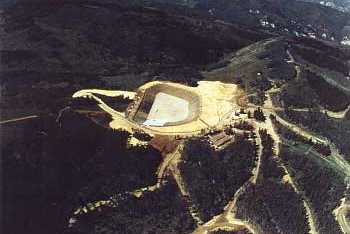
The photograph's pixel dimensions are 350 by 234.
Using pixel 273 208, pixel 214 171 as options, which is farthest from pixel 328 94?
pixel 273 208

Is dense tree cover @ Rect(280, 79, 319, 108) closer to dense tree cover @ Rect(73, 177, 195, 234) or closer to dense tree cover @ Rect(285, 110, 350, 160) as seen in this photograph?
dense tree cover @ Rect(285, 110, 350, 160)

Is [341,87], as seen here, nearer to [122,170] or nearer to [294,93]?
[294,93]

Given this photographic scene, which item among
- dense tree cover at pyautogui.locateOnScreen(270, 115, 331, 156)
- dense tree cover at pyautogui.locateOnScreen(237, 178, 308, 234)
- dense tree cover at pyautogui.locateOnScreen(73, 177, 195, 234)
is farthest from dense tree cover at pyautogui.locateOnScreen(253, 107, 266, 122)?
dense tree cover at pyautogui.locateOnScreen(73, 177, 195, 234)

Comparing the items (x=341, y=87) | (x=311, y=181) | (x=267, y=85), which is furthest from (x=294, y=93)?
(x=311, y=181)

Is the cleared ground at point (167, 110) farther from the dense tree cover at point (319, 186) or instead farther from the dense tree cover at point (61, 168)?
the dense tree cover at point (319, 186)

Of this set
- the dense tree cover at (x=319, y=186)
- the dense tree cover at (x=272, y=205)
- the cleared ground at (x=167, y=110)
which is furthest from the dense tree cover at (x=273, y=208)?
the cleared ground at (x=167, y=110)

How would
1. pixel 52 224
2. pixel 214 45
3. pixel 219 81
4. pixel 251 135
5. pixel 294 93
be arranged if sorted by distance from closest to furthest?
pixel 52 224
pixel 251 135
pixel 294 93
pixel 219 81
pixel 214 45

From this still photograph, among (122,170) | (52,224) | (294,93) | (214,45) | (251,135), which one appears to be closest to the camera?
(52,224)
